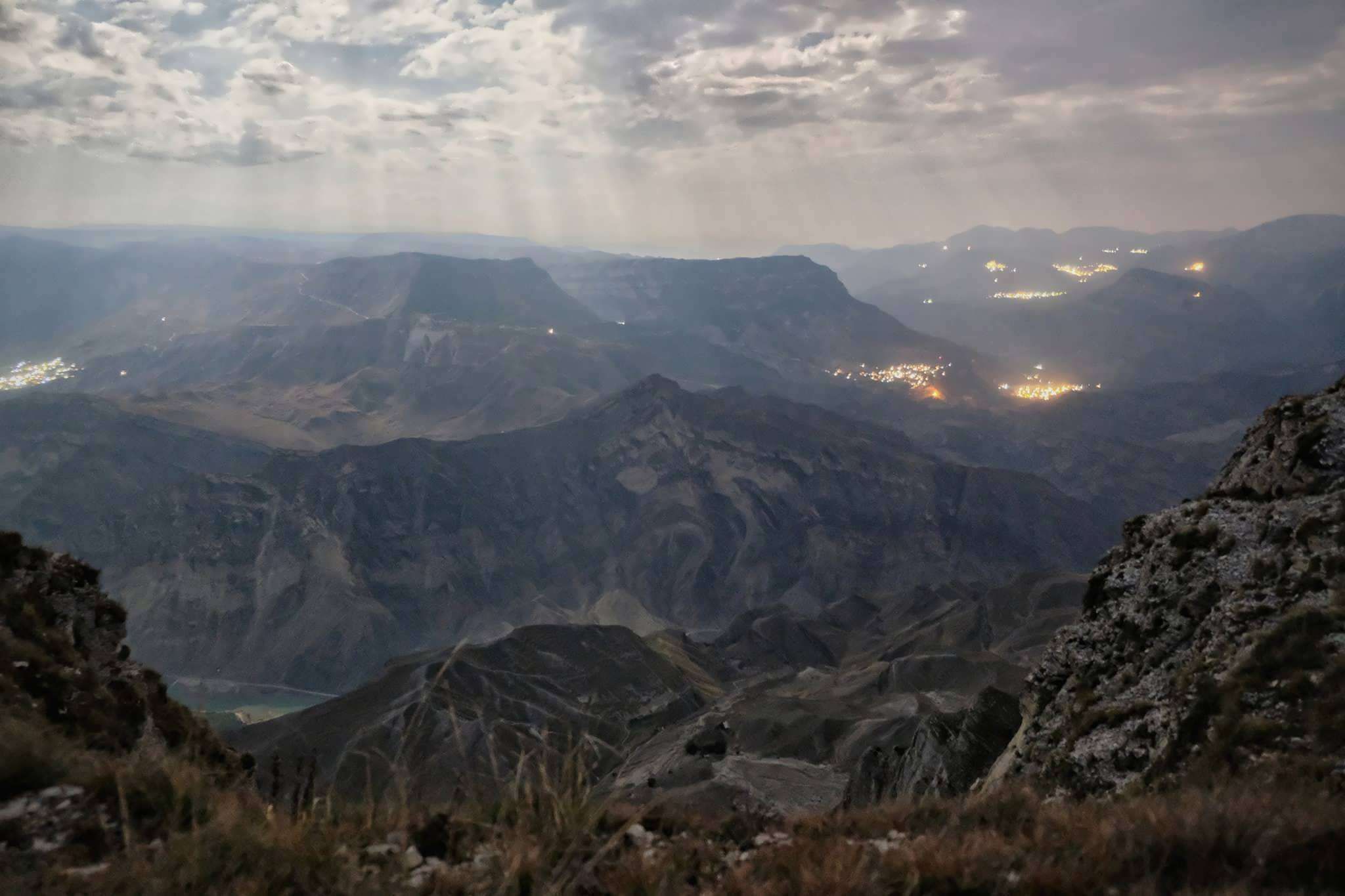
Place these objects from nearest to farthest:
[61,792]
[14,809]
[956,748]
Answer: [14,809]
[61,792]
[956,748]

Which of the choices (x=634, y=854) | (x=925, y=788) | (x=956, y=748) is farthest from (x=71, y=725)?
(x=956, y=748)

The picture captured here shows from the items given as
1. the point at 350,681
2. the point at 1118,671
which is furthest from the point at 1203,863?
the point at 350,681

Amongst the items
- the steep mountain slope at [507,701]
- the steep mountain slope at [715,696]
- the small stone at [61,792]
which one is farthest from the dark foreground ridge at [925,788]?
the steep mountain slope at [507,701]

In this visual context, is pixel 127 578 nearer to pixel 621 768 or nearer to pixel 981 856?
pixel 621 768

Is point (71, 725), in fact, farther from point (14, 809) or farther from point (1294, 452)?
point (1294, 452)

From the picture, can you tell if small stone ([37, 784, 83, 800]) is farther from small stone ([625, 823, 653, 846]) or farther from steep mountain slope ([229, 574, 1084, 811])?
steep mountain slope ([229, 574, 1084, 811])

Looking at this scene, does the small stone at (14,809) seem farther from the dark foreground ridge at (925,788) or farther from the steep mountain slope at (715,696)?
the steep mountain slope at (715,696)

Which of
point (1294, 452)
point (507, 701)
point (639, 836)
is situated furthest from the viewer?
point (507, 701)
